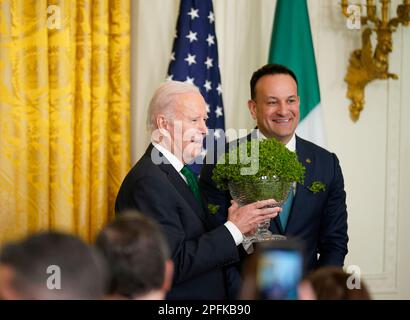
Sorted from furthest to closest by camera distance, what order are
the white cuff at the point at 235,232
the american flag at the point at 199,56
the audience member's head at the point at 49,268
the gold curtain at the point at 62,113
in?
the american flag at the point at 199,56, the gold curtain at the point at 62,113, the white cuff at the point at 235,232, the audience member's head at the point at 49,268

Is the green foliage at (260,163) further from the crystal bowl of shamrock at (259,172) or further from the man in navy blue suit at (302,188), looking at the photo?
the man in navy blue suit at (302,188)

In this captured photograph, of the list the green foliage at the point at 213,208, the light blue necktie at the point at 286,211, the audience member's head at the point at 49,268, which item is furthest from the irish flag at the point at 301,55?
the audience member's head at the point at 49,268

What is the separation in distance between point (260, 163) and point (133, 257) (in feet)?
4.70

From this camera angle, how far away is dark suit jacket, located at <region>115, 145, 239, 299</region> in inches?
97.4

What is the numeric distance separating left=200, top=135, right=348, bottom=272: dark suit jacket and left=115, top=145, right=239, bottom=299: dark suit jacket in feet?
1.67

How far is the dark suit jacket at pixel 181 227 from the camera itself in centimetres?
247

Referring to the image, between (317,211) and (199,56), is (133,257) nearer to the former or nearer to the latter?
(317,211)

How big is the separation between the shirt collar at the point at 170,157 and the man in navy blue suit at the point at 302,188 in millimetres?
487

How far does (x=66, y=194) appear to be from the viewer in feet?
13.6

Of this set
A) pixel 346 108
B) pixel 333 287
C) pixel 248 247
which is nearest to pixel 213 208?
pixel 248 247
